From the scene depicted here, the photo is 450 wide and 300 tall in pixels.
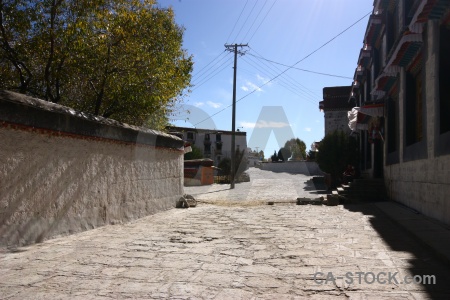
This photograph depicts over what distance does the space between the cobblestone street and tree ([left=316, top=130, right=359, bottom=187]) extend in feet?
43.8

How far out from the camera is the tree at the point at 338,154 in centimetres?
2058

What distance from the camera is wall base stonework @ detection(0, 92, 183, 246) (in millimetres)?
5438

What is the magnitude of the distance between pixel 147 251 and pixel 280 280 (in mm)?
2288

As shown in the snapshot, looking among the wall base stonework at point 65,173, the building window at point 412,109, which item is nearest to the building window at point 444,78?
the building window at point 412,109

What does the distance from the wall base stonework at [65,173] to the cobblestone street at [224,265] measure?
38 centimetres

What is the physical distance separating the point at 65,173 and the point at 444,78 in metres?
7.52

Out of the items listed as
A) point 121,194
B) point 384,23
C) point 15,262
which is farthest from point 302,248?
point 384,23

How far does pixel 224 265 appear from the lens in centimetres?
475

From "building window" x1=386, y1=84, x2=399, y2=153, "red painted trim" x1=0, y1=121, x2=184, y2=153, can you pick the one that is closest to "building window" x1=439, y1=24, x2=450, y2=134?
"building window" x1=386, y1=84, x2=399, y2=153

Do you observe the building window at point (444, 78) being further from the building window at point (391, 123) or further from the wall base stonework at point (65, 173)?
the wall base stonework at point (65, 173)

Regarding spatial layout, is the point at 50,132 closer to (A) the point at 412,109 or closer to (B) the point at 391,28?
(A) the point at 412,109

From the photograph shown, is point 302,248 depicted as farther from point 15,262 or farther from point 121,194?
point 121,194

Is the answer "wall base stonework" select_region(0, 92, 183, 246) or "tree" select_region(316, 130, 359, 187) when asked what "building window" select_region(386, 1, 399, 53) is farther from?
"wall base stonework" select_region(0, 92, 183, 246)

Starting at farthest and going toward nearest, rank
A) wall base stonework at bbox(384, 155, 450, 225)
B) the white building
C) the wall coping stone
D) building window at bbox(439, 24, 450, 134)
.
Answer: the white building, building window at bbox(439, 24, 450, 134), wall base stonework at bbox(384, 155, 450, 225), the wall coping stone
